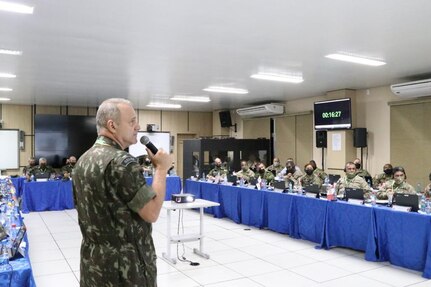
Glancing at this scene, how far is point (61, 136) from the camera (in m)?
11.8

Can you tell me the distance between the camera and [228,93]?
31.6 ft

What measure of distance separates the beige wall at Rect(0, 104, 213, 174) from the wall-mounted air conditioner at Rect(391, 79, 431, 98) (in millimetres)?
7929

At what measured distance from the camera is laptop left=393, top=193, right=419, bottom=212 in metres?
4.32

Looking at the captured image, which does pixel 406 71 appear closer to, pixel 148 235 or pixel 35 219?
pixel 148 235

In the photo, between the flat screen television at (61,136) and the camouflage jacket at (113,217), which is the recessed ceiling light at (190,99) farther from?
the camouflage jacket at (113,217)

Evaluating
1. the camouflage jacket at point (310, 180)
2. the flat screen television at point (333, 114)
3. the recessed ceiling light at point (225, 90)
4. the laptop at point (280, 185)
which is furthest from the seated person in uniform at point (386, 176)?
the recessed ceiling light at point (225, 90)

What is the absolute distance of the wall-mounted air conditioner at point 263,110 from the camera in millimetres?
10969

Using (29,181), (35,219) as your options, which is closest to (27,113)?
(29,181)

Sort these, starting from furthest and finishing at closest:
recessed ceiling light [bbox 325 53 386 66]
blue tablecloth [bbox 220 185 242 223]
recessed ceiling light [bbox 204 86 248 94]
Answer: recessed ceiling light [bbox 204 86 248 94] → blue tablecloth [bbox 220 185 242 223] → recessed ceiling light [bbox 325 53 386 66]

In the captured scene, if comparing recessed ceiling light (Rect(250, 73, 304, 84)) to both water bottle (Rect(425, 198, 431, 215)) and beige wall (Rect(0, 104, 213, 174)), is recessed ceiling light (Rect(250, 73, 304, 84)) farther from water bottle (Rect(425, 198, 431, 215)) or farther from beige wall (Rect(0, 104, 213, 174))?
beige wall (Rect(0, 104, 213, 174))

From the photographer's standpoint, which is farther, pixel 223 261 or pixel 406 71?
pixel 406 71

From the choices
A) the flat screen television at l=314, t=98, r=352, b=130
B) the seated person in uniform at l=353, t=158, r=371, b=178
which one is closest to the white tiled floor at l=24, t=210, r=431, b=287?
the seated person in uniform at l=353, t=158, r=371, b=178

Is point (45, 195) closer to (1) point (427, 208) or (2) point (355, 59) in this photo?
(2) point (355, 59)

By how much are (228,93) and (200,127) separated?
16.5 ft
